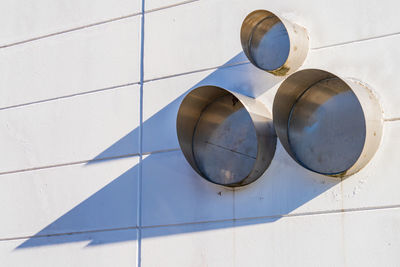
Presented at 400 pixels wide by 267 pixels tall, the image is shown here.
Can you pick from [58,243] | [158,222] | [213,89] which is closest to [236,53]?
[213,89]

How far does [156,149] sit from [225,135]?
63 cm

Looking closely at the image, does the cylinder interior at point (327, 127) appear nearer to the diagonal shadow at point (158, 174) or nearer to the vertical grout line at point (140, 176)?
the diagonal shadow at point (158, 174)

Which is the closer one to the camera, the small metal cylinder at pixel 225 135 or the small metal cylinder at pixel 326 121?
the small metal cylinder at pixel 326 121

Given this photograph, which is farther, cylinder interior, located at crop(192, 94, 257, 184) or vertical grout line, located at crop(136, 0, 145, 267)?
vertical grout line, located at crop(136, 0, 145, 267)

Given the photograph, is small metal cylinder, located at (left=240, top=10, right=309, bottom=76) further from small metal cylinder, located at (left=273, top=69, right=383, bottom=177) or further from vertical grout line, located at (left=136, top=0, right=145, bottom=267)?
vertical grout line, located at (left=136, top=0, right=145, bottom=267)

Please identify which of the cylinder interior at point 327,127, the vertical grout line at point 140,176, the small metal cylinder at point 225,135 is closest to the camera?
the cylinder interior at point 327,127

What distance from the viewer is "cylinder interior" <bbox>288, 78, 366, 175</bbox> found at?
547cm

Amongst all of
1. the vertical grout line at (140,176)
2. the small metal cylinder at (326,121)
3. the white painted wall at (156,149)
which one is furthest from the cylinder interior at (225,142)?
the vertical grout line at (140,176)

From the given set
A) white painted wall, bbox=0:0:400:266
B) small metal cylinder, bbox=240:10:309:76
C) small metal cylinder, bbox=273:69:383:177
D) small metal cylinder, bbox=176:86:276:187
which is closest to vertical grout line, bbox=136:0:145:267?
white painted wall, bbox=0:0:400:266

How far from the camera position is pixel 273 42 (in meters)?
5.83

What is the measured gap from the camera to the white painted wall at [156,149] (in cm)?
550

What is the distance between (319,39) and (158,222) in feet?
6.00

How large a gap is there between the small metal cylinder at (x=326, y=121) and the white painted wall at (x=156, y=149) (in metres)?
0.11

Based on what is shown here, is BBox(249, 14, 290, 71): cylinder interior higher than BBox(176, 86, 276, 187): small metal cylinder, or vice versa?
BBox(249, 14, 290, 71): cylinder interior
